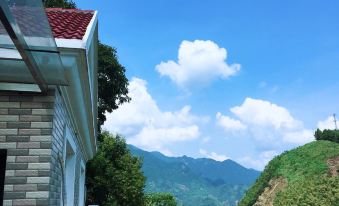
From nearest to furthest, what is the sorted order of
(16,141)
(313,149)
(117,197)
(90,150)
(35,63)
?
(35,63) → (16,141) → (90,150) → (117,197) → (313,149)

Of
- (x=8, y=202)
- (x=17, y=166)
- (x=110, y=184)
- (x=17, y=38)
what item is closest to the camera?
(x=17, y=38)

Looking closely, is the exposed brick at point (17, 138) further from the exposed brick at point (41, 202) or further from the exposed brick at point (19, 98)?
the exposed brick at point (41, 202)

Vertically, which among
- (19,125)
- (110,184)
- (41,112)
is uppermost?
(110,184)

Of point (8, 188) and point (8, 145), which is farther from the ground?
point (8, 145)

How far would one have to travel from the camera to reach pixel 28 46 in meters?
3.15

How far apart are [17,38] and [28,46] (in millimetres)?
228

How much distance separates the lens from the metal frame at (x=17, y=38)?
2.52 meters

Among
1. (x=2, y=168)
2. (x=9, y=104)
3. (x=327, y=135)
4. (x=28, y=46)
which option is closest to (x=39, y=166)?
(x=2, y=168)

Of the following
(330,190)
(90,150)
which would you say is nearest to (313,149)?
(330,190)

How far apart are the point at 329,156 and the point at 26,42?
46.6 meters

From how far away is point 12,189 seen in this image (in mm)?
4340

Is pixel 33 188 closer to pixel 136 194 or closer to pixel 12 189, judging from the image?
pixel 12 189

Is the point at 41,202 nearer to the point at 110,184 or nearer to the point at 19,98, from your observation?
the point at 19,98

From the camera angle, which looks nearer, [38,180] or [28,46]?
[28,46]
